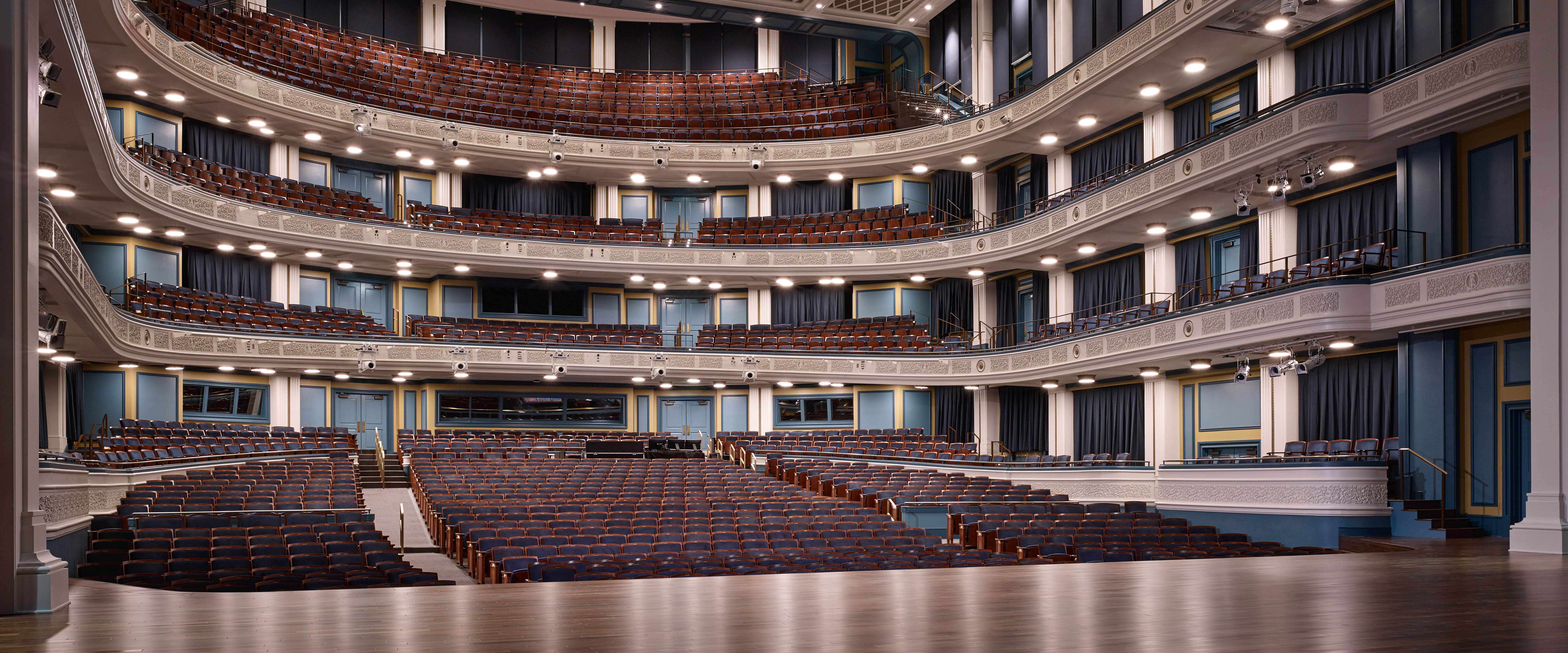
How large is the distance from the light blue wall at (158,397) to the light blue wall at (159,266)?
73.1 inches

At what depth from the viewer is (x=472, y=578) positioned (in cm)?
1129

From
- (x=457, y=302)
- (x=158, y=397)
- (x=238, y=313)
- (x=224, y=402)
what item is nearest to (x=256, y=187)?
(x=238, y=313)

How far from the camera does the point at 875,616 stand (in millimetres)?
5188

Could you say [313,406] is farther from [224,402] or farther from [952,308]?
[952,308]

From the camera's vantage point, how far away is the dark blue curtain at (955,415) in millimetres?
23734

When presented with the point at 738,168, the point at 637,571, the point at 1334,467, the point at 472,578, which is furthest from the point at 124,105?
the point at 1334,467

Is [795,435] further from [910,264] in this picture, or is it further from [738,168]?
[738,168]

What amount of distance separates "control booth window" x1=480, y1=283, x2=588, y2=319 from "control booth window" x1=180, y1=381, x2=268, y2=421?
5.28 m

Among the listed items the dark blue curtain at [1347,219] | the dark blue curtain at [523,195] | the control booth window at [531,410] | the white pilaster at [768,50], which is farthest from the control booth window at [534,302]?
the dark blue curtain at [1347,219]

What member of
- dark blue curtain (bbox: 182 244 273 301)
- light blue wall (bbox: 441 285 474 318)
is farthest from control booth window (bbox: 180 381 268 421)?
light blue wall (bbox: 441 285 474 318)

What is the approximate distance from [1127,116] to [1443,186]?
732 cm

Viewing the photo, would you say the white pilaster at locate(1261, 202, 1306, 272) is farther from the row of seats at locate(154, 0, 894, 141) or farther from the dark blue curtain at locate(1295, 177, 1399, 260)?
the row of seats at locate(154, 0, 894, 141)

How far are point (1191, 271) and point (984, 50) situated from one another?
836 centimetres

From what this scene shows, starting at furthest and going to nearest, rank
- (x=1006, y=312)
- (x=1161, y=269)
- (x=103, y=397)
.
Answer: (x=1006, y=312)
(x=1161, y=269)
(x=103, y=397)
